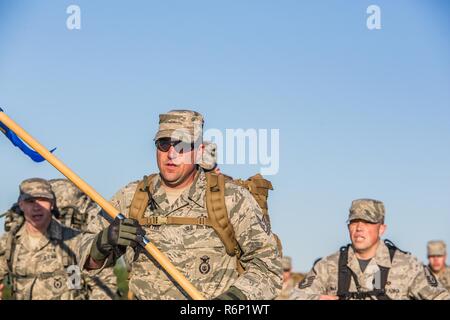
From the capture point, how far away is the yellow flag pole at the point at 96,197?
9727mm

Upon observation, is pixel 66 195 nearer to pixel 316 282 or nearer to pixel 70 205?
pixel 70 205

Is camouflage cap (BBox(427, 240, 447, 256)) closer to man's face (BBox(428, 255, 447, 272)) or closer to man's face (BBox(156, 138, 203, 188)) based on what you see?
man's face (BBox(428, 255, 447, 272))

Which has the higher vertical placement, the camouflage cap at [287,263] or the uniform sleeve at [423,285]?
the camouflage cap at [287,263]

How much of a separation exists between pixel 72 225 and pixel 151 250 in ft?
21.8

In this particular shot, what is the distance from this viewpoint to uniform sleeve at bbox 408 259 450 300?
45.2 ft

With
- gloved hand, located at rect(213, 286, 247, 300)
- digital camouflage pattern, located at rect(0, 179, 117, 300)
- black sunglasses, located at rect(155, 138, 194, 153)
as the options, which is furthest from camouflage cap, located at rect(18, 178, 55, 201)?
gloved hand, located at rect(213, 286, 247, 300)

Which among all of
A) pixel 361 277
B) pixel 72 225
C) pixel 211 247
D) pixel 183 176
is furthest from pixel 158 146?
pixel 72 225

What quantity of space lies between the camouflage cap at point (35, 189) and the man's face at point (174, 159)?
18.6ft

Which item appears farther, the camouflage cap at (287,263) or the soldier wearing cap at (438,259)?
the camouflage cap at (287,263)

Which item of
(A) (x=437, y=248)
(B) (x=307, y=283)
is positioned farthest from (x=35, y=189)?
(A) (x=437, y=248)

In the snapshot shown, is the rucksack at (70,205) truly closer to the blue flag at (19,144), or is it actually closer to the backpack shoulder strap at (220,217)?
the blue flag at (19,144)

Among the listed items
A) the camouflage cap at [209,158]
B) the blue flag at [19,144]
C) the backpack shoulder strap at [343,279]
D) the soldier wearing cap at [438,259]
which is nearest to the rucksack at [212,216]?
the blue flag at [19,144]
